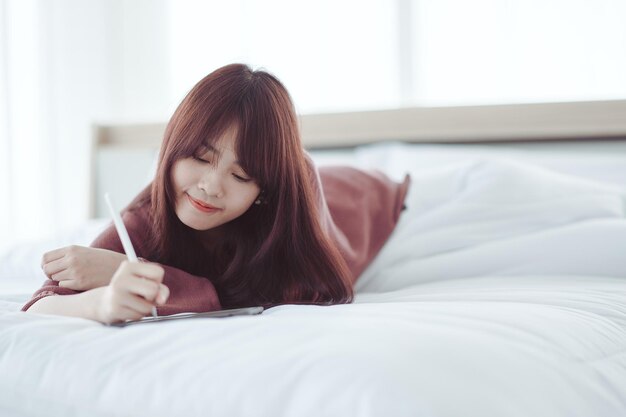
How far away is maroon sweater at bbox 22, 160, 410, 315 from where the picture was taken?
3.54 ft

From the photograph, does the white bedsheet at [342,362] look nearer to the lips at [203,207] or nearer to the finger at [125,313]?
the finger at [125,313]

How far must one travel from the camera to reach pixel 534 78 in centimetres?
237

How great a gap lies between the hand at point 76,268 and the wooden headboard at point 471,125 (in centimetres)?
123

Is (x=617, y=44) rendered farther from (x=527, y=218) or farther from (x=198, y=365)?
(x=198, y=365)

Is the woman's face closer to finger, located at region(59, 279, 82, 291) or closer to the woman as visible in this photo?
the woman

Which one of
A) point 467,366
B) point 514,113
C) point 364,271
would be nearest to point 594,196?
point 364,271

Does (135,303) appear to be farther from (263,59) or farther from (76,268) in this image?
(263,59)

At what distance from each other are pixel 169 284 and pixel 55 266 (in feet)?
0.49

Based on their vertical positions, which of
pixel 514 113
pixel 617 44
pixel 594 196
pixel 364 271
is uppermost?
pixel 617 44

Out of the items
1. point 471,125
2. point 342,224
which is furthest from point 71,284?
point 471,125

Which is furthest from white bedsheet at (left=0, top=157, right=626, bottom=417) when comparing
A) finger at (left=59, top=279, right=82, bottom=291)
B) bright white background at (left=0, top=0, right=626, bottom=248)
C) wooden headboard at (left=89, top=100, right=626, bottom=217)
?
bright white background at (left=0, top=0, right=626, bottom=248)

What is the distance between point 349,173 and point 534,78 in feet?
3.29

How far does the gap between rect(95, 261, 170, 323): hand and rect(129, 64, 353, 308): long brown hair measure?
27 centimetres

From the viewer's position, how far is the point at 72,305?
937 mm
